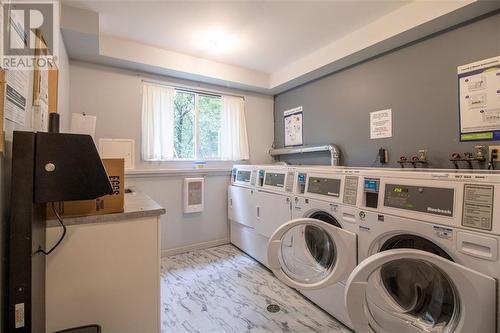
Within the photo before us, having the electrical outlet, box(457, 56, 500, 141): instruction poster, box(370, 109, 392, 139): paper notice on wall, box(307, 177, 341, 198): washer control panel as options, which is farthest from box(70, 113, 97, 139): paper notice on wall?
the electrical outlet

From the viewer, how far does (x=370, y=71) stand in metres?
2.53

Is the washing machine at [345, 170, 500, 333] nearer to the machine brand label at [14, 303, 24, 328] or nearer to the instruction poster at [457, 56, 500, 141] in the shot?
the instruction poster at [457, 56, 500, 141]

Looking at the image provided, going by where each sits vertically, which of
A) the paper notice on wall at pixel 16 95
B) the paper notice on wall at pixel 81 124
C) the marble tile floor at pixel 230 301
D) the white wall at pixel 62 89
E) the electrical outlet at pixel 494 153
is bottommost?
the marble tile floor at pixel 230 301

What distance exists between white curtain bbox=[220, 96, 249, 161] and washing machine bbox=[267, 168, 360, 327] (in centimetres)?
154

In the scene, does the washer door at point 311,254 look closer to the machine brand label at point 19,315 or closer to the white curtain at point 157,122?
the machine brand label at point 19,315

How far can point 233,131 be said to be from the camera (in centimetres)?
353

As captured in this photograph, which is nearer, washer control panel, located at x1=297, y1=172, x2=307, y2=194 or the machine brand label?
the machine brand label

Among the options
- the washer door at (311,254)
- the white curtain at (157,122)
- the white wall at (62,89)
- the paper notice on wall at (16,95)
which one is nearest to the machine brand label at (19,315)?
the paper notice on wall at (16,95)

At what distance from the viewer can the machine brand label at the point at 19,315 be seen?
0.80 m

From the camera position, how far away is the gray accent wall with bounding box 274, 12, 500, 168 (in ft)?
6.21

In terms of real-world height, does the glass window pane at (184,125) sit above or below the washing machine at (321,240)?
above

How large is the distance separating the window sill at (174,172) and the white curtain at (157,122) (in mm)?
159

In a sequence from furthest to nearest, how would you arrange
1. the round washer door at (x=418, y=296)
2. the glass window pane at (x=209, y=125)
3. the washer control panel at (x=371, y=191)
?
the glass window pane at (x=209, y=125) → the washer control panel at (x=371, y=191) → the round washer door at (x=418, y=296)

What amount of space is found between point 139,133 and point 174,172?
63 centimetres
